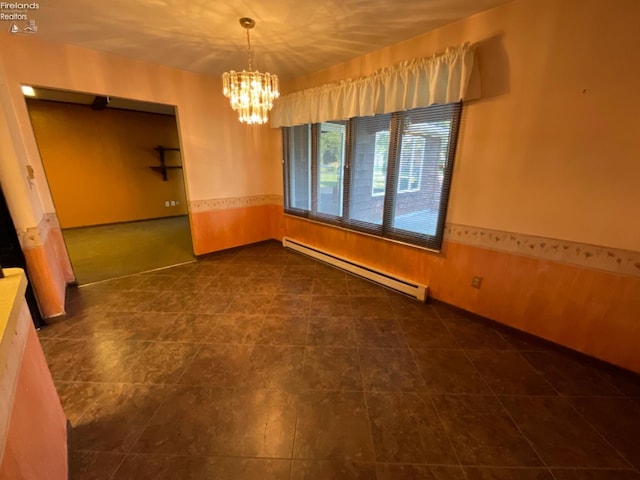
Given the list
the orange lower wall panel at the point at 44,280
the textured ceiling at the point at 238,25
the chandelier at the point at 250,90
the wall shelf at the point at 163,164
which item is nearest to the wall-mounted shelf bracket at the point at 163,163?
→ the wall shelf at the point at 163,164

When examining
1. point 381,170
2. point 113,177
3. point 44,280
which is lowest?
point 44,280

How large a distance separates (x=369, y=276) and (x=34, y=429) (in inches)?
103

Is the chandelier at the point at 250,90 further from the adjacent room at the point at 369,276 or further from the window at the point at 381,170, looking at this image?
the window at the point at 381,170

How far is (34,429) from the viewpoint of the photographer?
94cm

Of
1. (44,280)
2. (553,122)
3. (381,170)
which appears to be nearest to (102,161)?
(44,280)

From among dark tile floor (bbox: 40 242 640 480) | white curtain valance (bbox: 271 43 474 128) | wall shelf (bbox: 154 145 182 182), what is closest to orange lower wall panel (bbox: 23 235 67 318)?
dark tile floor (bbox: 40 242 640 480)

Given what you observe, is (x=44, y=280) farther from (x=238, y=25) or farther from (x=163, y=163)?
(x=163, y=163)

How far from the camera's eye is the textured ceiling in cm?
182

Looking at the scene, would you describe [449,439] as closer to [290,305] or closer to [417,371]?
[417,371]

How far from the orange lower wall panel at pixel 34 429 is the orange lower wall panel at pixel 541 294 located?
2.66 m

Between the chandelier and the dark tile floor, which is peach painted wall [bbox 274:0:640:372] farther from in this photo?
the chandelier

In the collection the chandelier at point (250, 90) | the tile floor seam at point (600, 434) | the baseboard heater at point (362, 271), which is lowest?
the tile floor seam at point (600, 434)

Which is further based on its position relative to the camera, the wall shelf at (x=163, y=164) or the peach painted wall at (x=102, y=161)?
the wall shelf at (x=163, y=164)

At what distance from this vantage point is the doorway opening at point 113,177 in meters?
4.08
